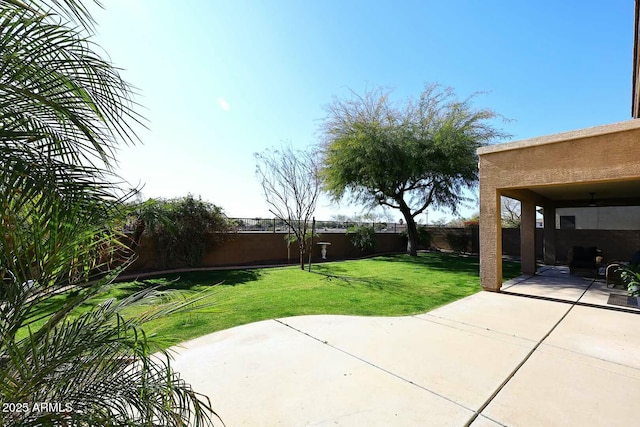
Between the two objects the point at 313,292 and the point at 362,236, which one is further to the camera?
the point at 362,236

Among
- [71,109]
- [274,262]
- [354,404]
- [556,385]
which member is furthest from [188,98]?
[274,262]

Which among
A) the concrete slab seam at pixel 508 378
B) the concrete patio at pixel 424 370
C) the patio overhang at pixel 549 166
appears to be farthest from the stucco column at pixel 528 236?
the concrete slab seam at pixel 508 378

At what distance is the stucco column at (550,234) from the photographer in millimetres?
12797

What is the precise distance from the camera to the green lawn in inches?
200

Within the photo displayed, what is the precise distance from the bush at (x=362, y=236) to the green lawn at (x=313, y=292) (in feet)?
17.4

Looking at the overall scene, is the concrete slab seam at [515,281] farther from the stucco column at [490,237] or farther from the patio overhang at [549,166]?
the patio overhang at [549,166]

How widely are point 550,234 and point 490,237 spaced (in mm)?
7768

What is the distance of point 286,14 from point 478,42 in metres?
6.13

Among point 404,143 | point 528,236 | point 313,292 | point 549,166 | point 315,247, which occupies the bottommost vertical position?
point 313,292

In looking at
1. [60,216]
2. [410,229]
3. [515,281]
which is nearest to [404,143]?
[410,229]

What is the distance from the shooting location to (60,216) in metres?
1.50

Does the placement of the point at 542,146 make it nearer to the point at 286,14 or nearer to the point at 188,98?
the point at 286,14

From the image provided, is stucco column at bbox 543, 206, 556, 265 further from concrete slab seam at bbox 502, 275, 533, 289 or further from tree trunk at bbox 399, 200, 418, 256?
tree trunk at bbox 399, 200, 418, 256

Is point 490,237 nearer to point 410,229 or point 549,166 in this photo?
point 549,166
